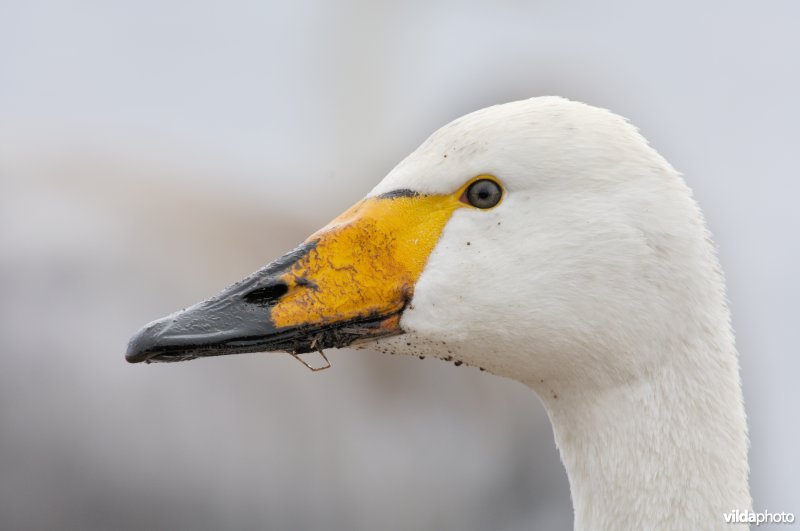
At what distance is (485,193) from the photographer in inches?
107

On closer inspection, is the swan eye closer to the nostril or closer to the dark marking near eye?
the dark marking near eye

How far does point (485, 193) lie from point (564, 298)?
30cm

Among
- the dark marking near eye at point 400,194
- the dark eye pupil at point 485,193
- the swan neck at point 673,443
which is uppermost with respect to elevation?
the dark marking near eye at point 400,194

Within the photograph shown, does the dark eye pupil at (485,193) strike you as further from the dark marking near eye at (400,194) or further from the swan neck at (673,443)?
the swan neck at (673,443)

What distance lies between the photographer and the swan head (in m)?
2.64

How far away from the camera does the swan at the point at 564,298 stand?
264 cm

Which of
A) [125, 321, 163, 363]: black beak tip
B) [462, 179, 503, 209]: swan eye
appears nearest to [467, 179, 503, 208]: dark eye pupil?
[462, 179, 503, 209]: swan eye

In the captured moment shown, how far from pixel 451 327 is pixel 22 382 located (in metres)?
4.81

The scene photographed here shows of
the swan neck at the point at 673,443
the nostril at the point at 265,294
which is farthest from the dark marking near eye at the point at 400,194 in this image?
the swan neck at the point at 673,443

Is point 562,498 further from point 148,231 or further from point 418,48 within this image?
point 418,48

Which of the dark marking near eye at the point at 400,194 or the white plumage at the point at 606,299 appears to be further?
the dark marking near eye at the point at 400,194

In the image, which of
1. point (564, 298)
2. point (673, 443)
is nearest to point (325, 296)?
point (564, 298)

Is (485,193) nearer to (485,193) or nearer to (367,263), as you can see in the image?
(485,193)

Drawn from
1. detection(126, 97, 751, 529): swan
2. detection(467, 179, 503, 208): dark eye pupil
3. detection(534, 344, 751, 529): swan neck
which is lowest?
detection(534, 344, 751, 529): swan neck
